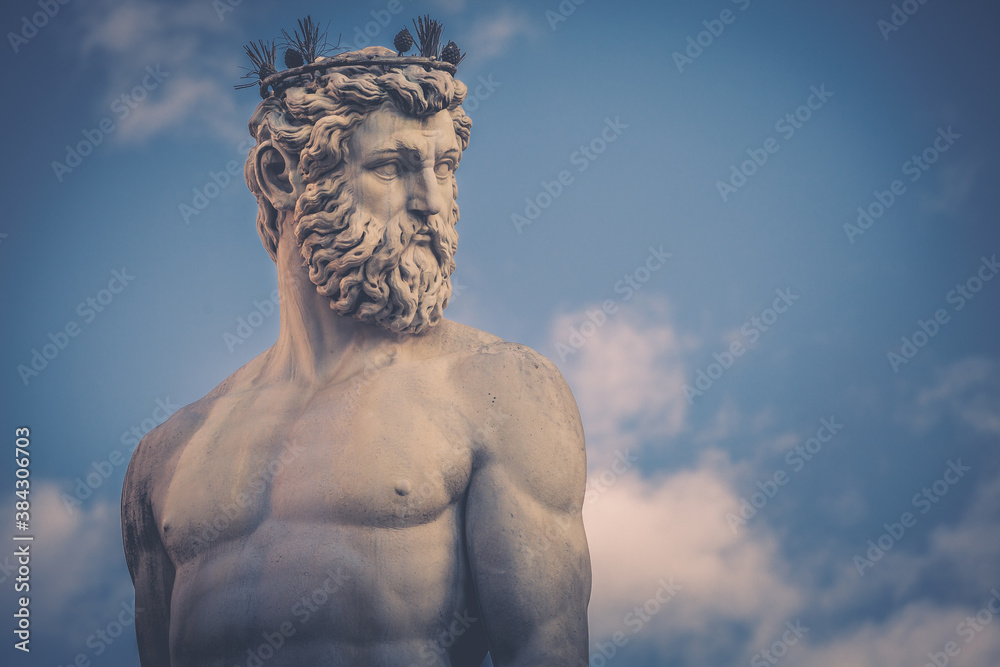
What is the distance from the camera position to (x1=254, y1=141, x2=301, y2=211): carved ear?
16.4 ft

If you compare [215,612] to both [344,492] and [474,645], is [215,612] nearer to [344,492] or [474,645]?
[344,492]

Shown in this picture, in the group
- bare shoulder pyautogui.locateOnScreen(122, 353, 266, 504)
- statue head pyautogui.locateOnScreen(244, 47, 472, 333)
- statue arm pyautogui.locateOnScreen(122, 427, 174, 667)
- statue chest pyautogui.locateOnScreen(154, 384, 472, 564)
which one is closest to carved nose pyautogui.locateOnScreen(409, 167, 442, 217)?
statue head pyautogui.locateOnScreen(244, 47, 472, 333)

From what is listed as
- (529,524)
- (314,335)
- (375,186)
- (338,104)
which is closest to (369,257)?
(375,186)

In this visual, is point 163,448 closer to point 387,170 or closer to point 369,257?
point 369,257

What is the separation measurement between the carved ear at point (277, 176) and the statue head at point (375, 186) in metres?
0.02

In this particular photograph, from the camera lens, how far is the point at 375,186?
4852mm

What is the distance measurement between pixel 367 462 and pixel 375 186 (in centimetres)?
110

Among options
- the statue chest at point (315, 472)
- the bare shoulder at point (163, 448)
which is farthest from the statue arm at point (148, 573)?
the statue chest at point (315, 472)

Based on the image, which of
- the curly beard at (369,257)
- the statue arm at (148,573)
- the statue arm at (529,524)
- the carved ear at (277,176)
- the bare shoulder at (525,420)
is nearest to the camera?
the statue arm at (529,524)

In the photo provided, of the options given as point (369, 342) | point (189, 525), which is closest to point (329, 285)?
point (369, 342)

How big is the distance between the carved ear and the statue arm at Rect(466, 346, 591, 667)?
44.4 inches

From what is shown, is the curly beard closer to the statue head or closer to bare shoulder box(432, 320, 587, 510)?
the statue head

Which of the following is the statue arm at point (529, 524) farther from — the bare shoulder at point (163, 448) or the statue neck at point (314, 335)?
the bare shoulder at point (163, 448)

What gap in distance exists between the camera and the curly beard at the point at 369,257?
15.8 ft
